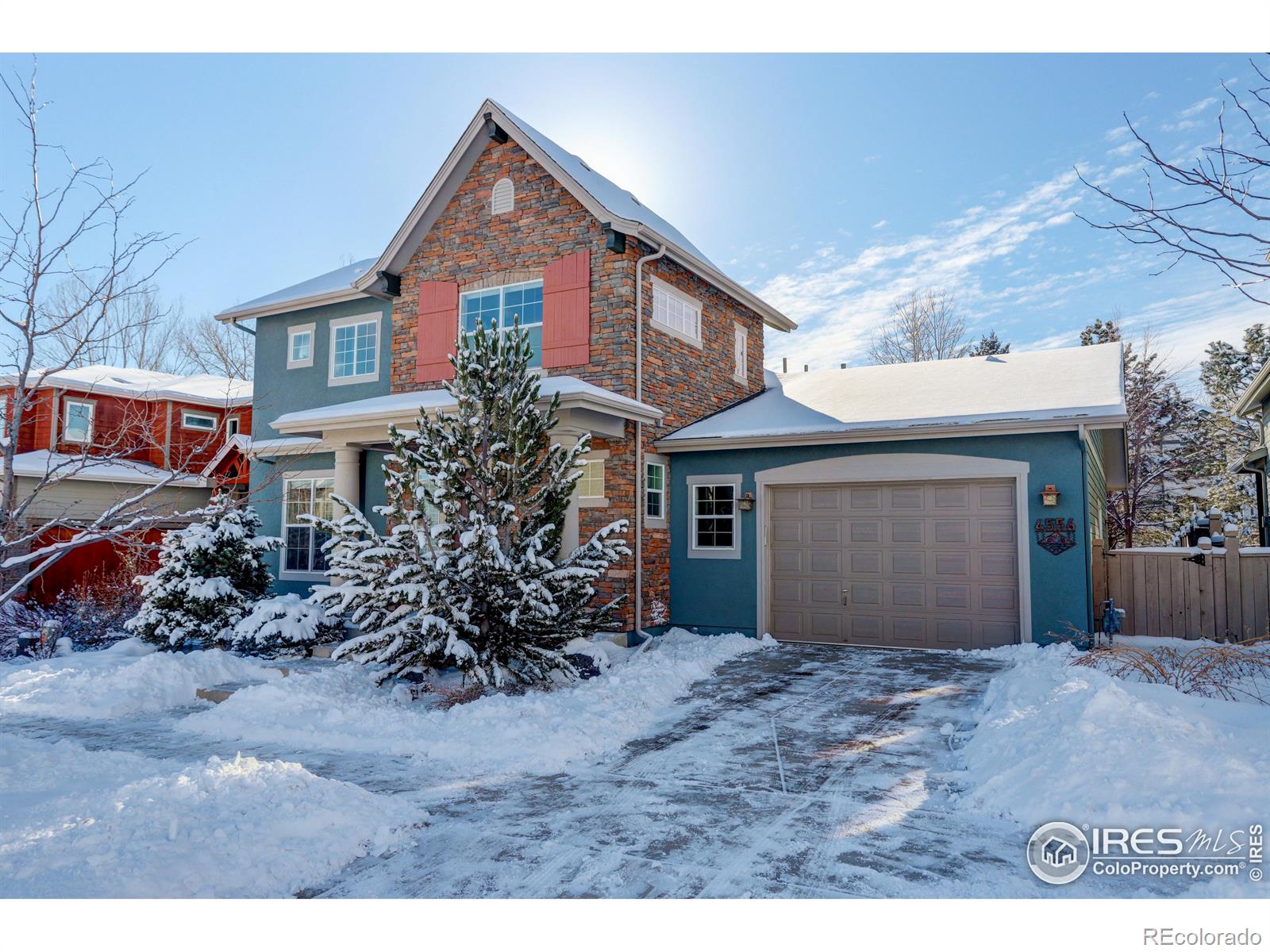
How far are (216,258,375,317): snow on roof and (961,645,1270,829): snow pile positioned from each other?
40.7 ft

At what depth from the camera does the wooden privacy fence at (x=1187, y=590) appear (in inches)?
411

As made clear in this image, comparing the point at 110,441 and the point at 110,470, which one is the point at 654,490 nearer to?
the point at 110,441

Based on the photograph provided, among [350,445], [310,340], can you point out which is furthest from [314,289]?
[350,445]

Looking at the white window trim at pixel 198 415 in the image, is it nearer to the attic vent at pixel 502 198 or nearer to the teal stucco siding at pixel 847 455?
the attic vent at pixel 502 198

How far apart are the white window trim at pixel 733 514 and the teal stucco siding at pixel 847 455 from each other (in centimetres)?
6

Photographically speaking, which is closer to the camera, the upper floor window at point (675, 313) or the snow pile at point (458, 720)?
the snow pile at point (458, 720)

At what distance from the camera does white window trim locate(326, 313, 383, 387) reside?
14.0 meters

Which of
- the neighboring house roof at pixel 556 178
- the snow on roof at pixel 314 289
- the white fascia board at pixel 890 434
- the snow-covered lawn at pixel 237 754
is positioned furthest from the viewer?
the snow on roof at pixel 314 289

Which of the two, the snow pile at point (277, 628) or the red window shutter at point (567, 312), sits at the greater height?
the red window shutter at point (567, 312)

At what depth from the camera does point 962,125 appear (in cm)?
742

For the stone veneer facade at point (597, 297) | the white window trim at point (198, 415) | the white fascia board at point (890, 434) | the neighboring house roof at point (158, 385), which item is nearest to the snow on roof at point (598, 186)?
the stone veneer facade at point (597, 297)

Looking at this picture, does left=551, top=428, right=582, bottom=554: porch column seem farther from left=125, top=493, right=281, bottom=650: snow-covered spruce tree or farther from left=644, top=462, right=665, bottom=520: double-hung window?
left=125, top=493, right=281, bottom=650: snow-covered spruce tree

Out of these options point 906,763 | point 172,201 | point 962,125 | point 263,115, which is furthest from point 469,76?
point 906,763
